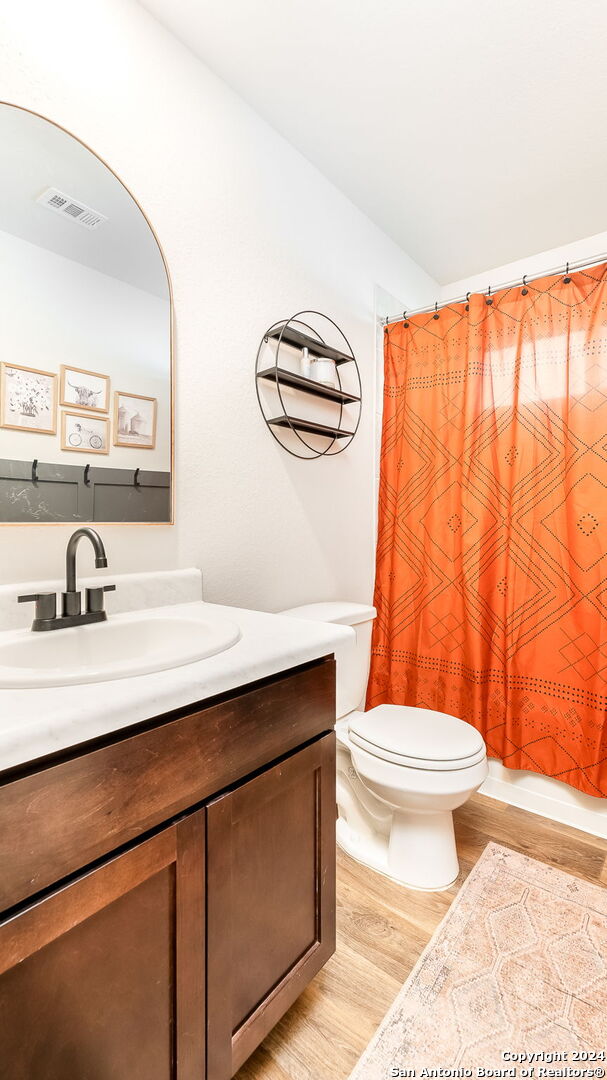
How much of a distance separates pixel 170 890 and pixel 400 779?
0.83m

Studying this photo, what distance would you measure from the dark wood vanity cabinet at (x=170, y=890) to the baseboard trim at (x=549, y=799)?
118cm

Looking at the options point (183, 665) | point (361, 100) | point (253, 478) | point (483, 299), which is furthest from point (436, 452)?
point (183, 665)

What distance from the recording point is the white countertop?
1.78ft

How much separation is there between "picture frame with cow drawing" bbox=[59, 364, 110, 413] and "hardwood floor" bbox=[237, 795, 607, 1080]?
4.74ft

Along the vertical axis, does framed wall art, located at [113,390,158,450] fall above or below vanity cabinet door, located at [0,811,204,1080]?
above

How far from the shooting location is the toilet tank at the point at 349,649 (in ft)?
5.32

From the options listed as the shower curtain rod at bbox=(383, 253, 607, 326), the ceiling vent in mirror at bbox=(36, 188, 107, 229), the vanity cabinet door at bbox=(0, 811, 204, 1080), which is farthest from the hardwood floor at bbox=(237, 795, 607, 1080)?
the shower curtain rod at bbox=(383, 253, 607, 326)

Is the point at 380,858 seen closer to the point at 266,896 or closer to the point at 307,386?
the point at 266,896

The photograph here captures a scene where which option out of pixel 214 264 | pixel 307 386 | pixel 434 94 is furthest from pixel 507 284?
pixel 214 264

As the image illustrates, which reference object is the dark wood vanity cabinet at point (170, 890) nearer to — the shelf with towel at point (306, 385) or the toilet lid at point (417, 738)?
the toilet lid at point (417, 738)

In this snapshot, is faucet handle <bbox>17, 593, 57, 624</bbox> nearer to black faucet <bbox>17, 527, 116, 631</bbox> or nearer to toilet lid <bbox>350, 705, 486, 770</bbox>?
black faucet <bbox>17, 527, 116, 631</bbox>

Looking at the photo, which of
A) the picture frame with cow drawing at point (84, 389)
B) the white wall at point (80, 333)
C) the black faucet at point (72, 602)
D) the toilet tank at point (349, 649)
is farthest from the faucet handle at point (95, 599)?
the toilet tank at point (349, 649)

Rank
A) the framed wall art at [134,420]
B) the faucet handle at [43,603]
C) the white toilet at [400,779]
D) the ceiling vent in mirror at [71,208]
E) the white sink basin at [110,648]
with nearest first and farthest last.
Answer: the white sink basin at [110,648], the faucet handle at [43,603], the ceiling vent in mirror at [71,208], the framed wall art at [134,420], the white toilet at [400,779]

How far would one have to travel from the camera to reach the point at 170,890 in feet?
2.31
